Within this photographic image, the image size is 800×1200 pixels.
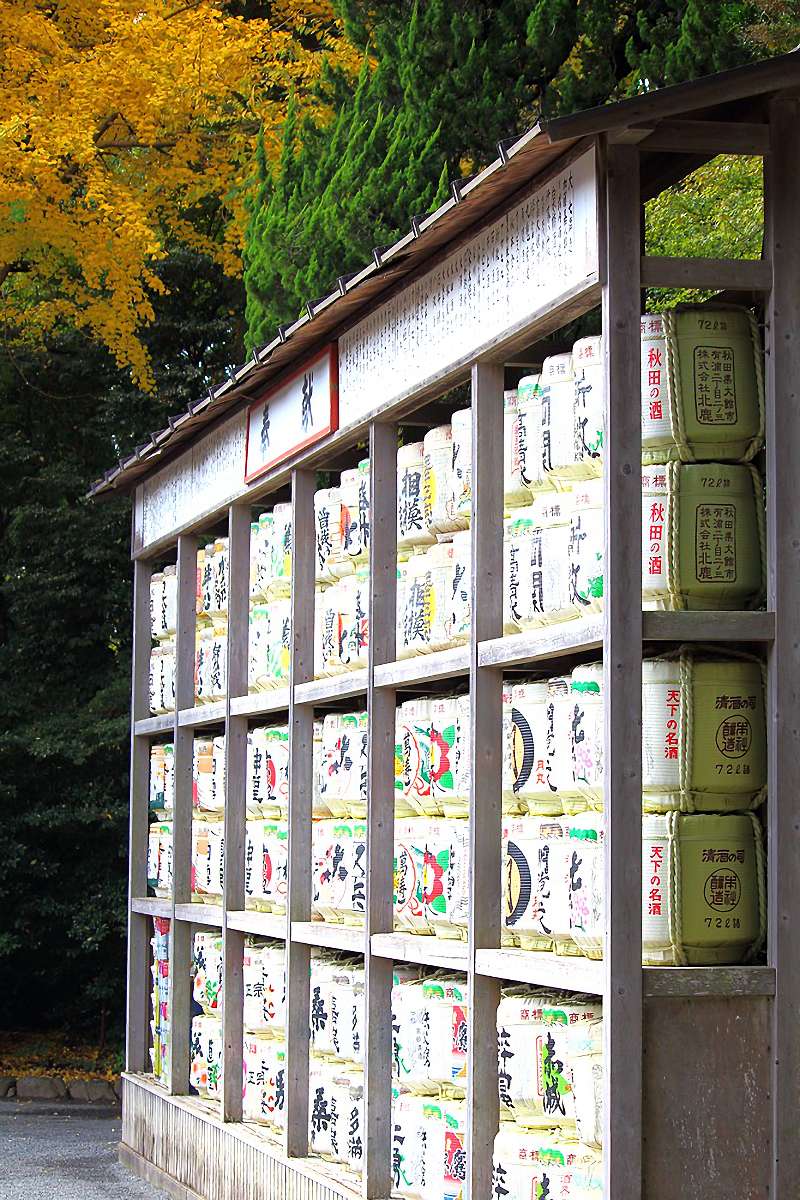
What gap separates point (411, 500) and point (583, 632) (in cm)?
178

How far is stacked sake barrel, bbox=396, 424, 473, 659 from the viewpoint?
20.1 feet

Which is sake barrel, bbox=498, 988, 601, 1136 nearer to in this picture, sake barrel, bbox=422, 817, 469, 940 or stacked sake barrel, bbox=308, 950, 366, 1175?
sake barrel, bbox=422, 817, 469, 940

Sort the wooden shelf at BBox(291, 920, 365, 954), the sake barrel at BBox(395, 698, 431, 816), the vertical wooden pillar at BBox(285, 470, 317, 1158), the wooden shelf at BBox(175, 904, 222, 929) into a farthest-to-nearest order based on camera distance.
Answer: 1. the wooden shelf at BBox(175, 904, 222, 929)
2. the vertical wooden pillar at BBox(285, 470, 317, 1158)
3. the wooden shelf at BBox(291, 920, 365, 954)
4. the sake barrel at BBox(395, 698, 431, 816)

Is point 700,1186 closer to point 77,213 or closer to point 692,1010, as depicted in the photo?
point 692,1010

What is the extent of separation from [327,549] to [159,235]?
9.26 m

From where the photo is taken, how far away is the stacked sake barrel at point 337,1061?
700cm

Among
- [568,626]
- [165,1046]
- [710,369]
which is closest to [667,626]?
[568,626]

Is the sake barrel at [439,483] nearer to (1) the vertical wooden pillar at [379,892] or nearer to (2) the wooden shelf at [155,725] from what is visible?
(1) the vertical wooden pillar at [379,892]

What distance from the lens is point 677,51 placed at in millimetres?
9023

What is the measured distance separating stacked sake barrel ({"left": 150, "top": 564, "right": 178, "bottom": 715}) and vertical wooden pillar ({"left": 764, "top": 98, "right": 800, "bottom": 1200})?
18.1ft

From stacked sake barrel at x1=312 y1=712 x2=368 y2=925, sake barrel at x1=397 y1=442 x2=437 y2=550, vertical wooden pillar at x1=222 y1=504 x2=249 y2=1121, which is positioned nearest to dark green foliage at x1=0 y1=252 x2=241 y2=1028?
vertical wooden pillar at x1=222 y1=504 x2=249 y2=1121

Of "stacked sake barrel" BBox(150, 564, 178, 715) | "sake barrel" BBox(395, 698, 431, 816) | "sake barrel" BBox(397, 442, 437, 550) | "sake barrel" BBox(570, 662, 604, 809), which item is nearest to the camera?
"sake barrel" BBox(570, 662, 604, 809)

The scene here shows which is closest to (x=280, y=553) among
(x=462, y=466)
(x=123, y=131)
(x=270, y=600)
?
(x=270, y=600)

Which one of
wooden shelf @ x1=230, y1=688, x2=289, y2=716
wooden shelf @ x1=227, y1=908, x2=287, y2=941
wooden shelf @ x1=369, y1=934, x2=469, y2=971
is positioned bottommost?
wooden shelf @ x1=227, y1=908, x2=287, y2=941
